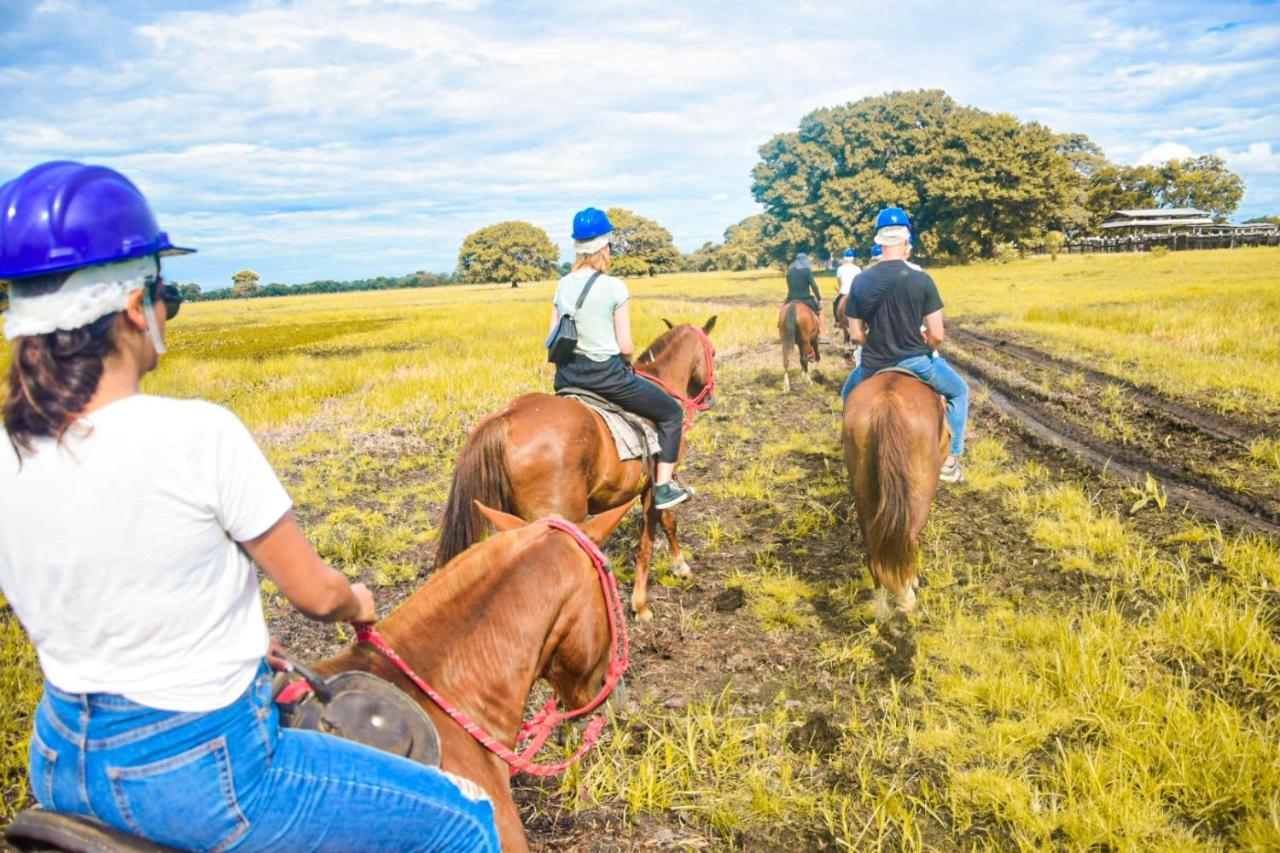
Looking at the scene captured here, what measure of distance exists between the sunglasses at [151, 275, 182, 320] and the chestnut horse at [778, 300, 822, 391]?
12638 millimetres

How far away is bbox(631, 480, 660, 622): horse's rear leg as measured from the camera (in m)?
5.56

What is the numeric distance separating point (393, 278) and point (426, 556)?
456ft

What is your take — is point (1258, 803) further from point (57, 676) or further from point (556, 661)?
point (57, 676)

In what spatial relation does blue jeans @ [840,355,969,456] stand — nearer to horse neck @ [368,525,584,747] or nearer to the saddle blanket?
the saddle blanket

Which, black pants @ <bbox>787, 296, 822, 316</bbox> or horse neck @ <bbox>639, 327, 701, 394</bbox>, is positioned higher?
black pants @ <bbox>787, 296, 822, 316</bbox>

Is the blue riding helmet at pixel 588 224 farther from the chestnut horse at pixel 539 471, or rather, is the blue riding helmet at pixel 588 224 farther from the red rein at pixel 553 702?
the red rein at pixel 553 702

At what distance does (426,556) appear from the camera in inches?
268

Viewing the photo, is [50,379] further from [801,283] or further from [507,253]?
[507,253]

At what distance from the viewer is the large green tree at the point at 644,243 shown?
9469 cm

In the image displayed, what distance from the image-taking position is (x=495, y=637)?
7.97 feet

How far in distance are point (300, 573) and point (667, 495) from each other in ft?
14.5

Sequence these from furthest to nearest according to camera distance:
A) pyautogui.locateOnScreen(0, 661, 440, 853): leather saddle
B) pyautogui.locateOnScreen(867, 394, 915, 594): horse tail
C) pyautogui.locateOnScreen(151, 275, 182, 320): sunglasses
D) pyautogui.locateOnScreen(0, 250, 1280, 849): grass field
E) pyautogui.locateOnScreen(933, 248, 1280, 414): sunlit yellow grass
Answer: pyautogui.locateOnScreen(933, 248, 1280, 414): sunlit yellow grass < pyautogui.locateOnScreen(867, 394, 915, 594): horse tail < pyautogui.locateOnScreen(0, 250, 1280, 849): grass field < pyautogui.locateOnScreen(0, 661, 440, 853): leather saddle < pyautogui.locateOnScreen(151, 275, 182, 320): sunglasses

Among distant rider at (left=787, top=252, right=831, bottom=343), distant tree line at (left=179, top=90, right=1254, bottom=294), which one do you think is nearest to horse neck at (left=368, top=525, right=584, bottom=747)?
distant rider at (left=787, top=252, right=831, bottom=343)

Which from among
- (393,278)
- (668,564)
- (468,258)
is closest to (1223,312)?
(668,564)
